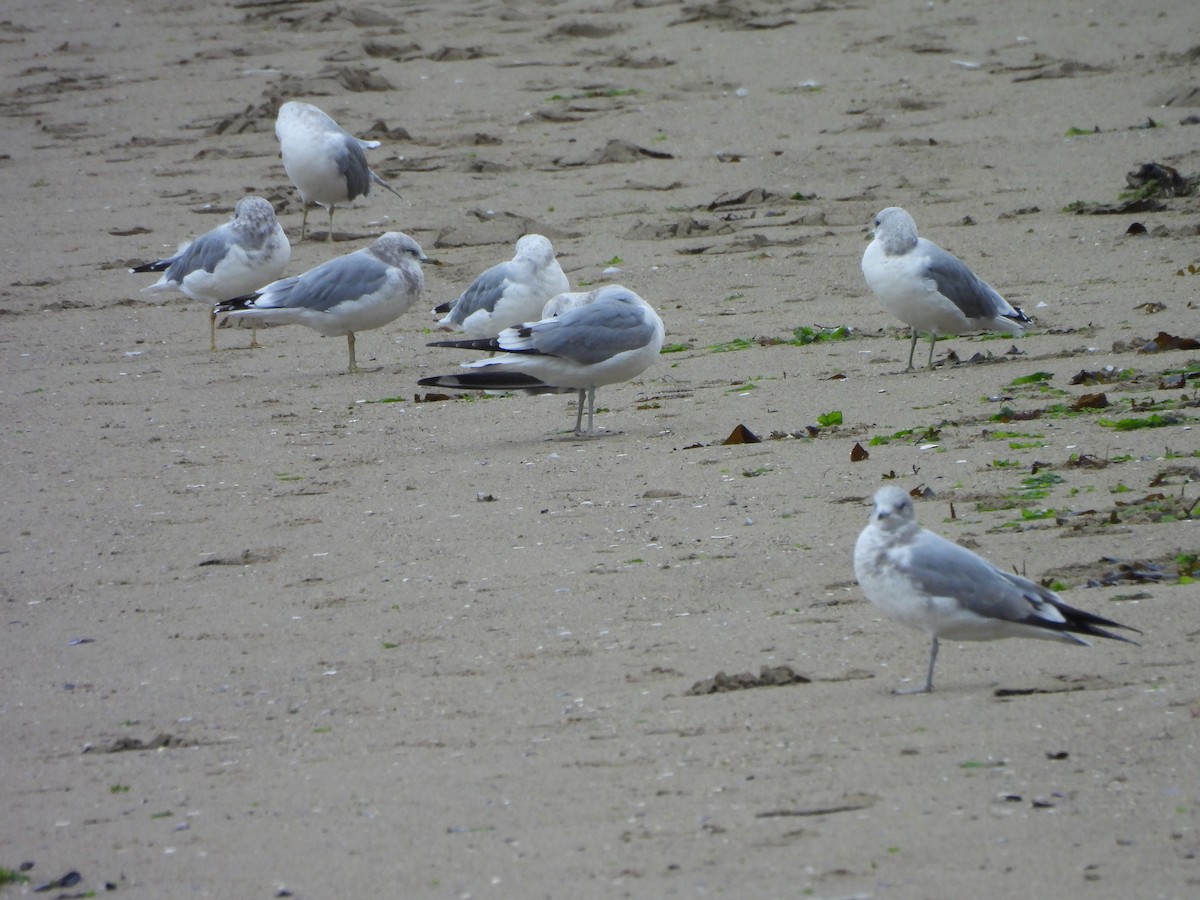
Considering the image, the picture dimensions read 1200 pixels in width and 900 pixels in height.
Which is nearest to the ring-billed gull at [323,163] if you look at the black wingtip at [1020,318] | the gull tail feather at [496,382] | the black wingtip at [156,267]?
the black wingtip at [156,267]

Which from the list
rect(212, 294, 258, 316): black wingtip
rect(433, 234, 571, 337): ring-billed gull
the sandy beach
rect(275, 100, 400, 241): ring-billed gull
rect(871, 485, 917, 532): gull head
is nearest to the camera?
the sandy beach

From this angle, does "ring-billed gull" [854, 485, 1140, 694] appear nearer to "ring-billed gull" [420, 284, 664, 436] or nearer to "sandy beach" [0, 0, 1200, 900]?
"sandy beach" [0, 0, 1200, 900]

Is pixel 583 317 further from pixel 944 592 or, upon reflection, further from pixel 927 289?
pixel 944 592

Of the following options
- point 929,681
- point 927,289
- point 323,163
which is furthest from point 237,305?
point 929,681

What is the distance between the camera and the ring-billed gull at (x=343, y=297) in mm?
9531

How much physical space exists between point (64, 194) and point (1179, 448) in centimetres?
943

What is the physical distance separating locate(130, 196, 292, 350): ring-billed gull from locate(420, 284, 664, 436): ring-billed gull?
2.98 m

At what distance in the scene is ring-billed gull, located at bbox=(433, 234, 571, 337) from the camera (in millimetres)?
9344

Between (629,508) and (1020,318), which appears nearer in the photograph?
(629,508)

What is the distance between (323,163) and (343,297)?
288cm

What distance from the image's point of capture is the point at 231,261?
10508 mm

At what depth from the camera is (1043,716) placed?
4086 mm

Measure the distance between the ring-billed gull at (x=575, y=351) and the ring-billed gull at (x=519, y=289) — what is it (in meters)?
1.45

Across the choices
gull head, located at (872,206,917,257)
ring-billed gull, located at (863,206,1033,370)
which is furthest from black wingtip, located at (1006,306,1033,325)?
gull head, located at (872,206,917,257)
